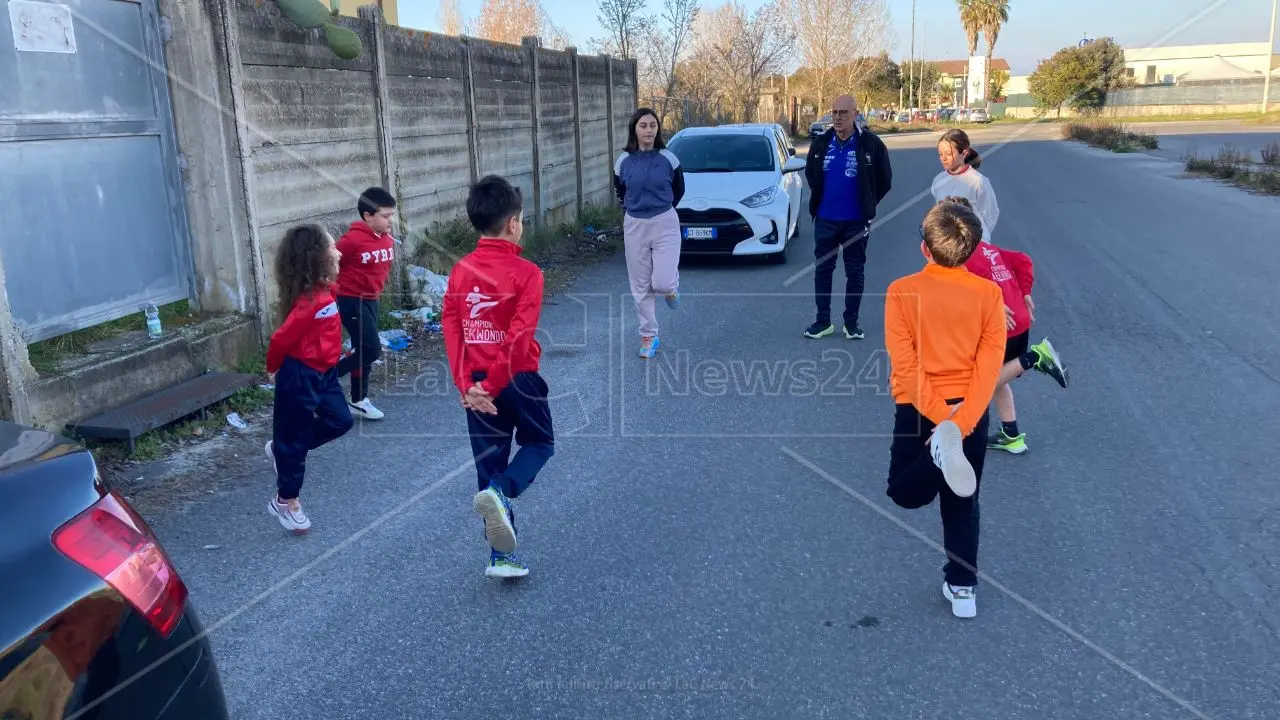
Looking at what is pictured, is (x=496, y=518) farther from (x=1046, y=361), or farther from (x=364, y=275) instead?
(x=1046, y=361)

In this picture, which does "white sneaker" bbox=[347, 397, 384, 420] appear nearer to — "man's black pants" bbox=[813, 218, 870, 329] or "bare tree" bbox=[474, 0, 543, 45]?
"man's black pants" bbox=[813, 218, 870, 329]

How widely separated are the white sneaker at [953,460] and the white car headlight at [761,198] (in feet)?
27.1

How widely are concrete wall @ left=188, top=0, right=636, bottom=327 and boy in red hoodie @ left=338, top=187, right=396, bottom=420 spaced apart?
1.51 meters

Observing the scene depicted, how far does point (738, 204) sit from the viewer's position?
37.3ft

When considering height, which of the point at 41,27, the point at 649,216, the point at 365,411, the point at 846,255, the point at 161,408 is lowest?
the point at 365,411

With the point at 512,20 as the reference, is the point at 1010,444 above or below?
below

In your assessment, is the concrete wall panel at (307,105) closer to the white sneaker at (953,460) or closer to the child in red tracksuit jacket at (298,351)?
the child in red tracksuit jacket at (298,351)

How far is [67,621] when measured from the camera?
1.76 m

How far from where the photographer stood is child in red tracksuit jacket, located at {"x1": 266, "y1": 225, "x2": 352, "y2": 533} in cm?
437

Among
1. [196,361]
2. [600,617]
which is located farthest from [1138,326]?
[196,361]

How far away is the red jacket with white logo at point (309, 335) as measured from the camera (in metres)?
4.36

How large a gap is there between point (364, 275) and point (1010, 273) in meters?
3.75

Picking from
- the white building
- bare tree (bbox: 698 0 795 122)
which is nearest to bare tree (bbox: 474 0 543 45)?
bare tree (bbox: 698 0 795 122)

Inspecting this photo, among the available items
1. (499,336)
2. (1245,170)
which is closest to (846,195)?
(499,336)
